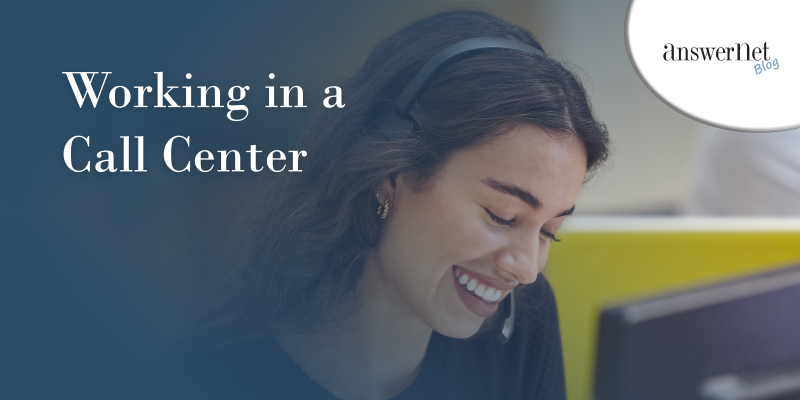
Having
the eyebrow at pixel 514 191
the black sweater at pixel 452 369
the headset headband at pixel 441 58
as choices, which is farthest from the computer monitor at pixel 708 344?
the black sweater at pixel 452 369

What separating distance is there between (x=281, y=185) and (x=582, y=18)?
2.67m

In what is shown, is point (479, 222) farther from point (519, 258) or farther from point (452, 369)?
point (452, 369)

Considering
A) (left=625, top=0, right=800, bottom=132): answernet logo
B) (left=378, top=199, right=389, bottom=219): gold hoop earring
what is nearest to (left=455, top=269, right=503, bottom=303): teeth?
(left=378, top=199, right=389, bottom=219): gold hoop earring

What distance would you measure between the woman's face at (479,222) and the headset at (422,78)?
7 cm

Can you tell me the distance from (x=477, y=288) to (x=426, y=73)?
0.31 metres

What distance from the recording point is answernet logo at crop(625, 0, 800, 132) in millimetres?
1326

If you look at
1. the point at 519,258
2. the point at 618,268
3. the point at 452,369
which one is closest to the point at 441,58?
the point at 519,258

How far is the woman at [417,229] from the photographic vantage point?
84 cm

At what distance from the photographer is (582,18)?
3.29 m

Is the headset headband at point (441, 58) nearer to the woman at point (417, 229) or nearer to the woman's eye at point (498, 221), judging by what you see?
the woman at point (417, 229)

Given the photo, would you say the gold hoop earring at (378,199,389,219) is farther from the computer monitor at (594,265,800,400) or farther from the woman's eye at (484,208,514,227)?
the computer monitor at (594,265,800,400)

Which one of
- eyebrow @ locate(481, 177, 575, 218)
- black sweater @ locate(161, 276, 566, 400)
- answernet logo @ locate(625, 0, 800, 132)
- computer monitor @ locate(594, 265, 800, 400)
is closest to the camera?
computer monitor @ locate(594, 265, 800, 400)

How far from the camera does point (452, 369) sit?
3.45 ft

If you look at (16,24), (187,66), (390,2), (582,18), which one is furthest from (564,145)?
(582,18)
